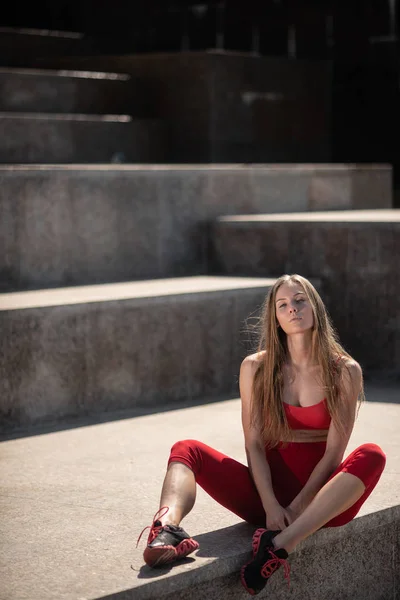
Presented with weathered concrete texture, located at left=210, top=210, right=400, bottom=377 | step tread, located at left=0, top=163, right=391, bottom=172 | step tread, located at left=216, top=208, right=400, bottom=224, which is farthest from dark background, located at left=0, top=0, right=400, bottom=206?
weathered concrete texture, located at left=210, top=210, right=400, bottom=377

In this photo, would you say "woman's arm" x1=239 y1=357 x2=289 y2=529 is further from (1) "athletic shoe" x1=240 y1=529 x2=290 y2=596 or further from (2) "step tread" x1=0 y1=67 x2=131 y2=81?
(2) "step tread" x1=0 y1=67 x2=131 y2=81

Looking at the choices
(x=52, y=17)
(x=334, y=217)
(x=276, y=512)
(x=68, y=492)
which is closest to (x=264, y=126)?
(x=334, y=217)

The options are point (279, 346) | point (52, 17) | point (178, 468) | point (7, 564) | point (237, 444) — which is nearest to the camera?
point (7, 564)

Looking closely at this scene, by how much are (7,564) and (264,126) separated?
8.06 metres

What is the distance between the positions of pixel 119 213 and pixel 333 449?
4416mm

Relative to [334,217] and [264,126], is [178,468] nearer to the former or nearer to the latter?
[334,217]

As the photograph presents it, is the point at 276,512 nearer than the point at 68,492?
Yes

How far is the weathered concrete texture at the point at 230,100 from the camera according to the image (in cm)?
1100

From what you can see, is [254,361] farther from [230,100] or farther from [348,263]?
[230,100]

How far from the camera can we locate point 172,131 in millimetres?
11125

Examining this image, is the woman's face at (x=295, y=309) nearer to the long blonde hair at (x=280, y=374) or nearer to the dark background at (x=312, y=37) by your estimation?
the long blonde hair at (x=280, y=374)

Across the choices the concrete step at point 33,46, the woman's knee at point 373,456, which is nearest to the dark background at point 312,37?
the concrete step at point 33,46

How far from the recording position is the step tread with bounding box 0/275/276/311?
7051 mm

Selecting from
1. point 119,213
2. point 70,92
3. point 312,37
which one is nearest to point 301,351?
point 119,213
